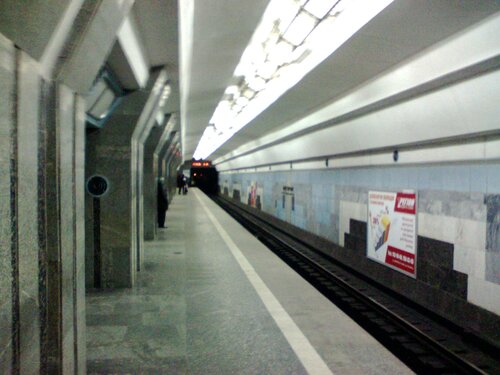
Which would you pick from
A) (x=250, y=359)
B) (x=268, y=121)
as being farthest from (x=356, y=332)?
(x=268, y=121)

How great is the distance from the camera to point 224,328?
4844 mm

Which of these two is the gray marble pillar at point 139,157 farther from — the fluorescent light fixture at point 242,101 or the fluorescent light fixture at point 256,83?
the fluorescent light fixture at point 242,101

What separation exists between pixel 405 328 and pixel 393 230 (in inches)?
85.8

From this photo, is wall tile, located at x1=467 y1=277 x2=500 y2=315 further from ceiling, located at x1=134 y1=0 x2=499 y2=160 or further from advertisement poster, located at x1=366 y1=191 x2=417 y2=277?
ceiling, located at x1=134 y1=0 x2=499 y2=160

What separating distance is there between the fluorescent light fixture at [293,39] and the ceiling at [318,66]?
5.0 inches

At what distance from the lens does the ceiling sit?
4504 mm

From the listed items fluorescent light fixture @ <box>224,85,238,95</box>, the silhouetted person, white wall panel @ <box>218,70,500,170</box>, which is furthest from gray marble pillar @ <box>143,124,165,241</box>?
white wall panel @ <box>218,70,500,170</box>

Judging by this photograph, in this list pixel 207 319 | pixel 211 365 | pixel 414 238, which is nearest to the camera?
pixel 211 365

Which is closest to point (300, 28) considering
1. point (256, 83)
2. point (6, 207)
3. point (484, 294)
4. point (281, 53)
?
point (281, 53)

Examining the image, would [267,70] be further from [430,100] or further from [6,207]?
[6,207]

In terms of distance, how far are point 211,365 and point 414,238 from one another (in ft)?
15.4

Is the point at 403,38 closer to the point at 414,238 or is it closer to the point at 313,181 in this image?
the point at 414,238

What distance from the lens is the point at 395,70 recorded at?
6.49m

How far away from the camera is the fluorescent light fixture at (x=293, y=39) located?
5396mm
